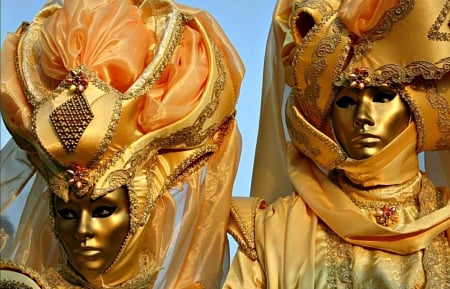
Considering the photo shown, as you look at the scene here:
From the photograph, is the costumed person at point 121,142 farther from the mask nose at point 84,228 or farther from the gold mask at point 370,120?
the gold mask at point 370,120

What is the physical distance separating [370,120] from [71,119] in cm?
56

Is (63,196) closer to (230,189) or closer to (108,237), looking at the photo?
(108,237)

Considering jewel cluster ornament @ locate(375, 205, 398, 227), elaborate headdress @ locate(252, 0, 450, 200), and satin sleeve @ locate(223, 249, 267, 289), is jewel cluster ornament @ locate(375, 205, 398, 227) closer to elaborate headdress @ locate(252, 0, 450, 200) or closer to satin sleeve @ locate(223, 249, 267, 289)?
elaborate headdress @ locate(252, 0, 450, 200)

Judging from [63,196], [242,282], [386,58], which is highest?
[386,58]

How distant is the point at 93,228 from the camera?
175cm

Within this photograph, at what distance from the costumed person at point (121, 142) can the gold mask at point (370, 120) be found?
23cm

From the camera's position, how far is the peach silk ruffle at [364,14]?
190 centimetres

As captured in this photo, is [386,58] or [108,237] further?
[386,58]

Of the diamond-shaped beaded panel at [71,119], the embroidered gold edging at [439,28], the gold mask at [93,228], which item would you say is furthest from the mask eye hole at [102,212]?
the embroidered gold edging at [439,28]

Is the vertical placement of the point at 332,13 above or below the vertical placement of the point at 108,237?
above

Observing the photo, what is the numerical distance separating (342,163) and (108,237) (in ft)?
1.56

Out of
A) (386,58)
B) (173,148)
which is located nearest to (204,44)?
(173,148)

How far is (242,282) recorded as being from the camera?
6.10 ft

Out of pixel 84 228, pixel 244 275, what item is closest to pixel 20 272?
pixel 84 228
